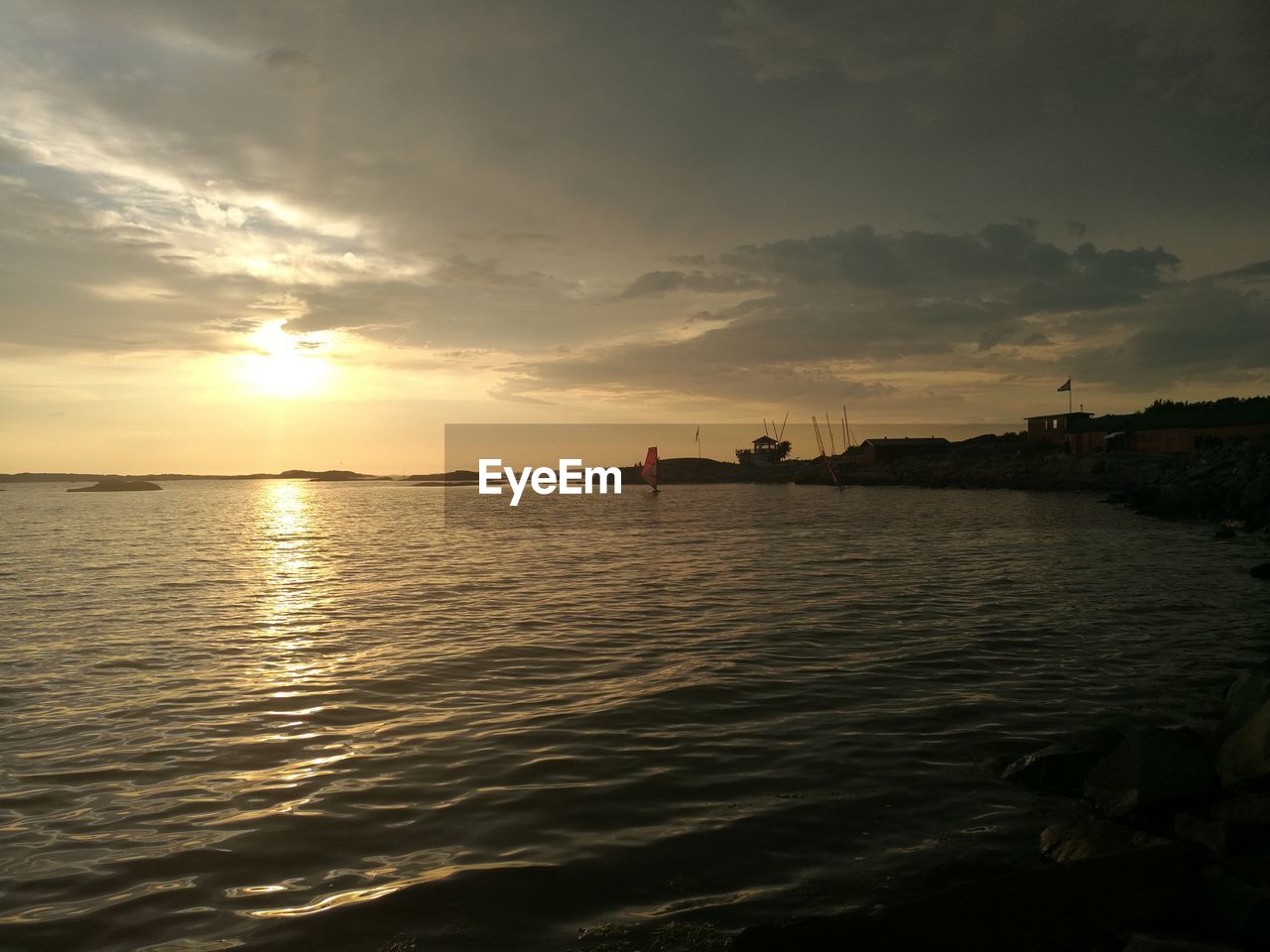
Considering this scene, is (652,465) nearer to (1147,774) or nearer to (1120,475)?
(1120,475)

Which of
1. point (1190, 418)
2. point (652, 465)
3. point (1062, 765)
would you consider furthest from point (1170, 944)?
point (652, 465)

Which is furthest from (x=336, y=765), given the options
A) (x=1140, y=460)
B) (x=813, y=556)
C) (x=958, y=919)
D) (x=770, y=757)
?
(x=1140, y=460)

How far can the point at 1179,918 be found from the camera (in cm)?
586

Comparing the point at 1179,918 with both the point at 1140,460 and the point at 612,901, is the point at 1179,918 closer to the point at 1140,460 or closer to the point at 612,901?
the point at 612,901

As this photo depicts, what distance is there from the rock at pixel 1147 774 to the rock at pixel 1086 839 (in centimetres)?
88

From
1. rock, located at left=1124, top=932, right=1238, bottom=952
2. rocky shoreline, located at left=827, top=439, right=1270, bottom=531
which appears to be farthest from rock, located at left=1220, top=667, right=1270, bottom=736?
rocky shoreline, located at left=827, top=439, right=1270, bottom=531

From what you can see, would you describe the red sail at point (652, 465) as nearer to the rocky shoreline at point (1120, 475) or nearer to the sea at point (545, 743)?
the rocky shoreline at point (1120, 475)

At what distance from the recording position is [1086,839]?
712cm

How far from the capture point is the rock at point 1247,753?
7820 mm

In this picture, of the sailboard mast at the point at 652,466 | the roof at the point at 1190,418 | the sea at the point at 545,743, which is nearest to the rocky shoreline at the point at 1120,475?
the roof at the point at 1190,418

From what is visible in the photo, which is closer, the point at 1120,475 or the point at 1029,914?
the point at 1029,914

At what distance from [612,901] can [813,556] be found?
28.8 m

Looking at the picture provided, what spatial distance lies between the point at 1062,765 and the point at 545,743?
6.30m

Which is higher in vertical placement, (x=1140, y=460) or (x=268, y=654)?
(x=1140, y=460)
